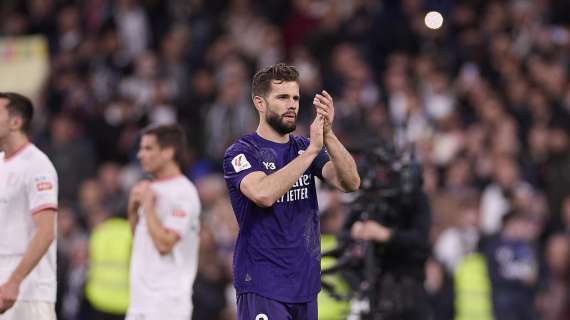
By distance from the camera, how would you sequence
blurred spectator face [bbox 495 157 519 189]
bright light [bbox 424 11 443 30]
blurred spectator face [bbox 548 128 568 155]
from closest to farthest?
1. bright light [bbox 424 11 443 30]
2. blurred spectator face [bbox 495 157 519 189]
3. blurred spectator face [bbox 548 128 568 155]

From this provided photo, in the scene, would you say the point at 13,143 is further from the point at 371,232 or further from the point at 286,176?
the point at 371,232

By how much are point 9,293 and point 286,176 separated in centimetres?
208

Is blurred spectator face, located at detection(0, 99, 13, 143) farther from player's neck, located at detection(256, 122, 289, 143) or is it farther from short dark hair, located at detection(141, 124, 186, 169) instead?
player's neck, located at detection(256, 122, 289, 143)

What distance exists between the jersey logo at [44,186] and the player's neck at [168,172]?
50.2 inches

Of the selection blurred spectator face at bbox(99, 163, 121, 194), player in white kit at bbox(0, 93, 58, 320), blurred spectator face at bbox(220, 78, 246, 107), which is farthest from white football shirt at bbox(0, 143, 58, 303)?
blurred spectator face at bbox(220, 78, 246, 107)

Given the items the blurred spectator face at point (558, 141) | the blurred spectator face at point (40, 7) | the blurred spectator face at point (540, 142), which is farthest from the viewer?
the blurred spectator face at point (40, 7)

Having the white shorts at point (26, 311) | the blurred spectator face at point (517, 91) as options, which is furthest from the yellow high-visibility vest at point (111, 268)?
the blurred spectator face at point (517, 91)

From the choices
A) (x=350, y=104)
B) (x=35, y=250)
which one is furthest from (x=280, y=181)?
(x=350, y=104)

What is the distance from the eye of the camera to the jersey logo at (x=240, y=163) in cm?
811

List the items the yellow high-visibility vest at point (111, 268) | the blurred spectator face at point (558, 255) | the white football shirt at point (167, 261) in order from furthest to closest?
the blurred spectator face at point (558, 255) < the yellow high-visibility vest at point (111, 268) < the white football shirt at point (167, 261)

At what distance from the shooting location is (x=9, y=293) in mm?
8625

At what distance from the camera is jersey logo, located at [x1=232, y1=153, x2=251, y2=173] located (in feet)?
26.6

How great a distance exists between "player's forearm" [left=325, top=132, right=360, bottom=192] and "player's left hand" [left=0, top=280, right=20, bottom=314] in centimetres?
223

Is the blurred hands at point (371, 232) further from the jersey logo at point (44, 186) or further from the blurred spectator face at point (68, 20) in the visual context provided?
the blurred spectator face at point (68, 20)
